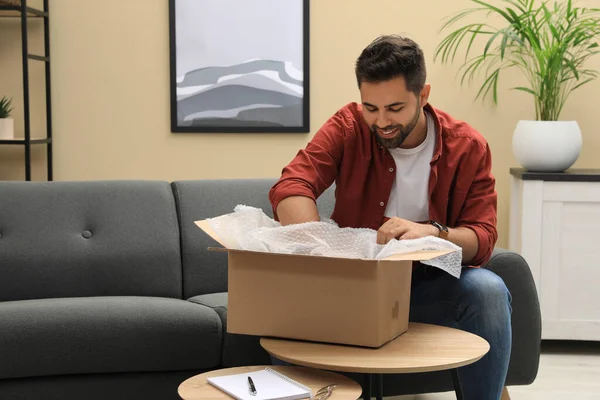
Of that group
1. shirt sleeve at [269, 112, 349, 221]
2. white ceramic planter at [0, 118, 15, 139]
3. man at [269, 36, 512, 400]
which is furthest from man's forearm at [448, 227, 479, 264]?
white ceramic planter at [0, 118, 15, 139]

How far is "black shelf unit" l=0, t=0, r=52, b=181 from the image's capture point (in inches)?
132

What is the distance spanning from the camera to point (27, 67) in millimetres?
3377

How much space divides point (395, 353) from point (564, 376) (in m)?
1.60

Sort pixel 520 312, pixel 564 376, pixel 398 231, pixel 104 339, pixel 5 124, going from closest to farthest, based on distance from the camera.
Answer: pixel 398 231 → pixel 104 339 → pixel 520 312 → pixel 564 376 → pixel 5 124

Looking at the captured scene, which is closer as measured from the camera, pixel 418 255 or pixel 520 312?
pixel 418 255

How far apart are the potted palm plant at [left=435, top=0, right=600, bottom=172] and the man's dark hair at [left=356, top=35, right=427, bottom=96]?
54.0 inches

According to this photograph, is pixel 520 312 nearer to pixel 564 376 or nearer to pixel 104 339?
pixel 564 376

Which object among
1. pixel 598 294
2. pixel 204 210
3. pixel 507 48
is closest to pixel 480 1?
pixel 507 48

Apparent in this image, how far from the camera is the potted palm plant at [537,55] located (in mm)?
3309

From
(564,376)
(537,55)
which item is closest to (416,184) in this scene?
(564,376)

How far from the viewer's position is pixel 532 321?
2.44 metres

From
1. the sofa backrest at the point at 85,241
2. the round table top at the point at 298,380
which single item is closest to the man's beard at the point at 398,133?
the round table top at the point at 298,380

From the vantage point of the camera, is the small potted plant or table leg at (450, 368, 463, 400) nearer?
table leg at (450, 368, 463, 400)

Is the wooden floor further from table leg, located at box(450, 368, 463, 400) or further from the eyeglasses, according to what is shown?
the eyeglasses
